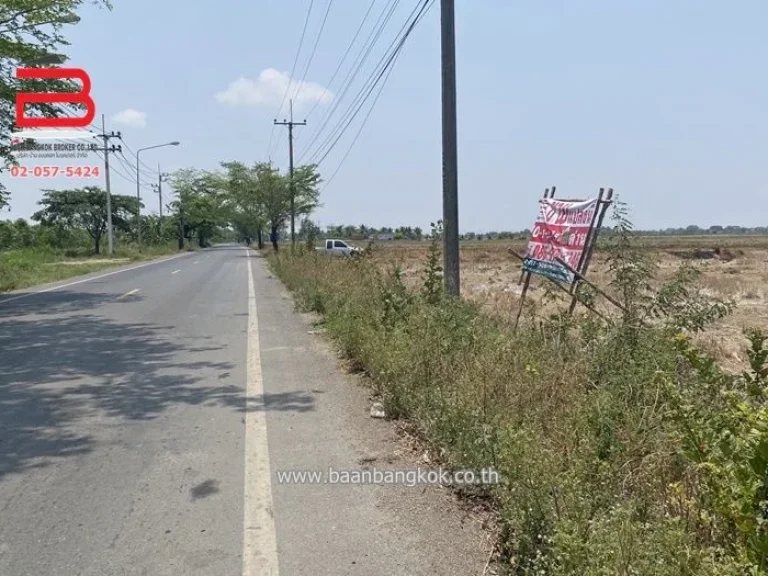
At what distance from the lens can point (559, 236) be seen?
7156 mm

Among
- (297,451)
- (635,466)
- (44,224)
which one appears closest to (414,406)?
(297,451)

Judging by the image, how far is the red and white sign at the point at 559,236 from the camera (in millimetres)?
6645

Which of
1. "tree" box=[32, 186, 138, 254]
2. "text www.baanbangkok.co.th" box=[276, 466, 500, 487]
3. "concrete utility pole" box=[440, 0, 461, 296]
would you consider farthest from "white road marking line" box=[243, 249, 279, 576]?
"tree" box=[32, 186, 138, 254]

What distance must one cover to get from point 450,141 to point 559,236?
2.00 m

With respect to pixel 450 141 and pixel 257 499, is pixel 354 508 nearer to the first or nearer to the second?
pixel 257 499

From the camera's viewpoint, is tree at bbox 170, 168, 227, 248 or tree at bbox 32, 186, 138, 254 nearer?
tree at bbox 32, 186, 138, 254

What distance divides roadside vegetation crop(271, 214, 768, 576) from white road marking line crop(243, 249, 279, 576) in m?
1.19

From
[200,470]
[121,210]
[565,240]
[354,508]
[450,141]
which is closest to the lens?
[354,508]

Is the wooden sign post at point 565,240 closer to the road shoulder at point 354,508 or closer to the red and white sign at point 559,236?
the red and white sign at point 559,236

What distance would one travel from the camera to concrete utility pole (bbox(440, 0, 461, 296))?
7754 mm

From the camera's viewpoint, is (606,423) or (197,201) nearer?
(606,423)

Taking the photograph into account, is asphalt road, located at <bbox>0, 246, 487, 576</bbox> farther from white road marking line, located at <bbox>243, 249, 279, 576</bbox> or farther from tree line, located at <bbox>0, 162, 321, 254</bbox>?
tree line, located at <bbox>0, 162, 321, 254</bbox>

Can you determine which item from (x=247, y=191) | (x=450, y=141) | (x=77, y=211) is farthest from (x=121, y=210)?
(x=450, y=141)

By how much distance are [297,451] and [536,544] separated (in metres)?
2.20
